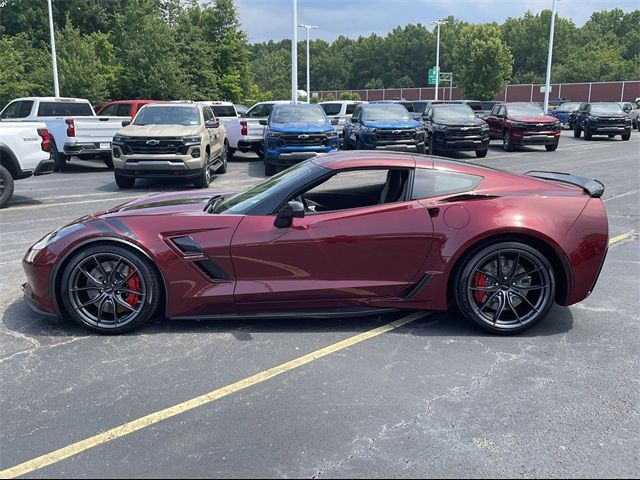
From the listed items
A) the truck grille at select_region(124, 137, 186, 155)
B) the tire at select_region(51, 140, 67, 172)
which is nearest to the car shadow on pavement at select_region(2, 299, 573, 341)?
the truck grille at select_region(124, 137, 186, 155)

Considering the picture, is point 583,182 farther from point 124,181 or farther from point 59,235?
point 124,181

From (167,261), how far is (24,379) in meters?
1.21

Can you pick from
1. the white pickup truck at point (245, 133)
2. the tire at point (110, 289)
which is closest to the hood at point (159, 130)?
the white pickup truck at point (245, 133)

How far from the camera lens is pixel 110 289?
4398 millimetres

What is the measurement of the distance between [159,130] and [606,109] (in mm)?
21739

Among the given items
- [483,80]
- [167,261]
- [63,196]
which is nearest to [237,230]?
[167,261]

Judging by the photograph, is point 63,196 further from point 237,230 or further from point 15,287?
point 237,230

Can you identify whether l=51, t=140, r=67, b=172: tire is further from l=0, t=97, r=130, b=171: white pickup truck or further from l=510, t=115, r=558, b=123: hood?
l=510, t=115, r=558, b=123: hood

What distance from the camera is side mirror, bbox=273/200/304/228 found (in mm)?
4305

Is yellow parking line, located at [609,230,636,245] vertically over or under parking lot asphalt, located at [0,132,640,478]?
over

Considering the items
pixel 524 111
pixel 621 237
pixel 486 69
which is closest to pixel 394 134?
pixel 524 111

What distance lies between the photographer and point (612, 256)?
6793 millimetres

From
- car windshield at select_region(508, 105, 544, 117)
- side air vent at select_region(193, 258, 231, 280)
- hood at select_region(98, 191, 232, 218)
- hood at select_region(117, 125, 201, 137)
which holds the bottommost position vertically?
side air vent at select_region(193, 258, 231, 280)

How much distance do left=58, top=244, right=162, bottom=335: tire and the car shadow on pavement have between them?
0.15m
